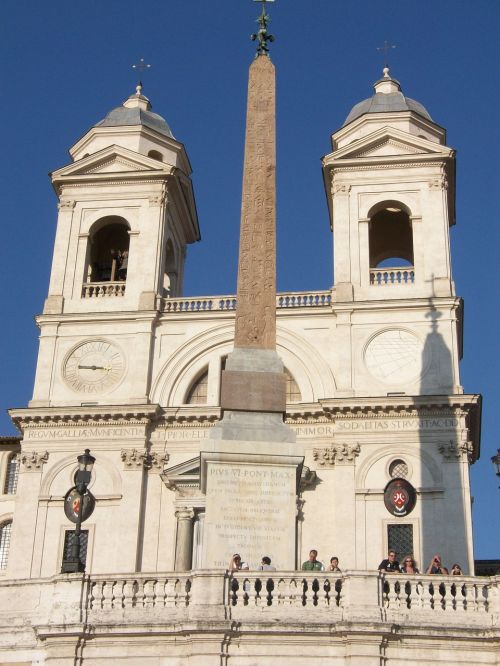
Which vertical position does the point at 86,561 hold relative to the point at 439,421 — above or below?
below

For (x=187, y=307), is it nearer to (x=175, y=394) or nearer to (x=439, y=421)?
(x=175, y=394)

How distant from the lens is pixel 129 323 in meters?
39.1

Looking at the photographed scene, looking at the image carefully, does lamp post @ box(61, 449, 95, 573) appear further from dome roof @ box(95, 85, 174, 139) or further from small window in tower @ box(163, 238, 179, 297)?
dome roof @ box(95, 85, 174, 139)

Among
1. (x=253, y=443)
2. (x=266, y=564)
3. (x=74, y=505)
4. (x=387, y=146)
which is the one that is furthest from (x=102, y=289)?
(x=266, y=564)

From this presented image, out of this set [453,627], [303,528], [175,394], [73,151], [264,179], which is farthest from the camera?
[73,151]

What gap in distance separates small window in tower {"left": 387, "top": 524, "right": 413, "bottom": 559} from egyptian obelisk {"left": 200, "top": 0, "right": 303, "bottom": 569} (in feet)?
41.3

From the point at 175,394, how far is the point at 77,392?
10.9ft

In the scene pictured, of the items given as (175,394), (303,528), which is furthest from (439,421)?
(175,394)

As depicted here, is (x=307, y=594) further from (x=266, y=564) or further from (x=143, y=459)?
(x=143, y=459)

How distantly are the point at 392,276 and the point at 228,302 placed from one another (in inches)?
228

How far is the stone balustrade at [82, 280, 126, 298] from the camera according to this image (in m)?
40.2

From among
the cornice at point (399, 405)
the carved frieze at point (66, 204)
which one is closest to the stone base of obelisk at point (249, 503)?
the cornice at point (399, 405)

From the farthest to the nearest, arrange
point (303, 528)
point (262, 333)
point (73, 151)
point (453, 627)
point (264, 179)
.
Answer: point (73, 151)
point (303, 528)
point (264, 179)
point (262, 333)
point (453, 627)

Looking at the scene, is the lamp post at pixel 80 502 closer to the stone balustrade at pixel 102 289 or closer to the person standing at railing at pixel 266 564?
the person standing at railing at pixel 266 564
